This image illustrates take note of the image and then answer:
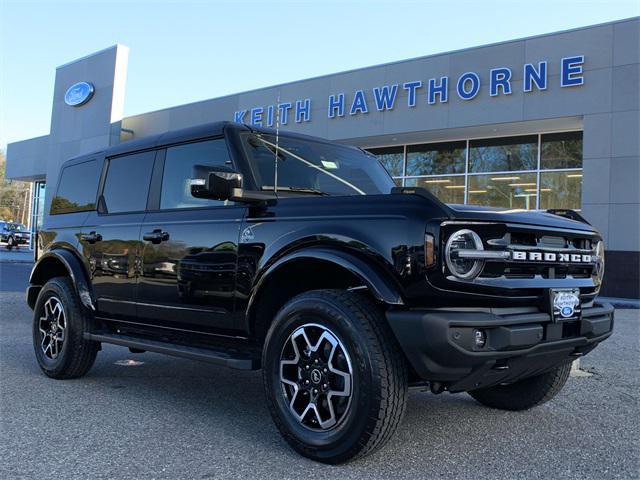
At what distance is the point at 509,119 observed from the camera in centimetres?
1608

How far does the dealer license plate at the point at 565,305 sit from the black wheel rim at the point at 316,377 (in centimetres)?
112

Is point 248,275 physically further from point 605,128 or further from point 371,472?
point 605,128

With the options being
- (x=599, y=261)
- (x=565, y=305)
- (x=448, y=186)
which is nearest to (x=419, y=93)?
(x=448, y=186)

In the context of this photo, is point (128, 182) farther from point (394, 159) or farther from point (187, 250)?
point (394, 159)

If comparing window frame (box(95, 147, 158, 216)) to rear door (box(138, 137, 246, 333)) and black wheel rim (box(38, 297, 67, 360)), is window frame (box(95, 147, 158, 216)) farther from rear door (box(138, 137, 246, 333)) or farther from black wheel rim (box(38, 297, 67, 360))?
black wheel rim (box(38, 297, 67, 360))

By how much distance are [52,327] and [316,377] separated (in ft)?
10.0

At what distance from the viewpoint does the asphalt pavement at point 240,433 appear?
3.05 metres

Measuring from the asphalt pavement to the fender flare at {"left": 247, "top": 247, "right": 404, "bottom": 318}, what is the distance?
0.90m

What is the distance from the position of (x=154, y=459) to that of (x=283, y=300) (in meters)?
1.17

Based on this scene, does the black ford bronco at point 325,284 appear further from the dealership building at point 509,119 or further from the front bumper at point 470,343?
the dealership building at point 509,119

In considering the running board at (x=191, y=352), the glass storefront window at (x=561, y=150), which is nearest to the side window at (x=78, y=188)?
the running board at (x=191, y=352)

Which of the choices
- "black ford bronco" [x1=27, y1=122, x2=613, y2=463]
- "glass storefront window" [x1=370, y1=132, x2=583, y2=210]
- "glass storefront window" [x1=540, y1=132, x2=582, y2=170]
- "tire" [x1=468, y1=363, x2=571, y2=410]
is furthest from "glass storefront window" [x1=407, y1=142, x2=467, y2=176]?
"tire" [x1=468, y1=363, x2=571, y2=410]

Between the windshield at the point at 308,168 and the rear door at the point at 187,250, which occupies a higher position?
the windshield at the point at 308,168

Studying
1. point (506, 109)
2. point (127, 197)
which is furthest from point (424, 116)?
point (127, 197)
